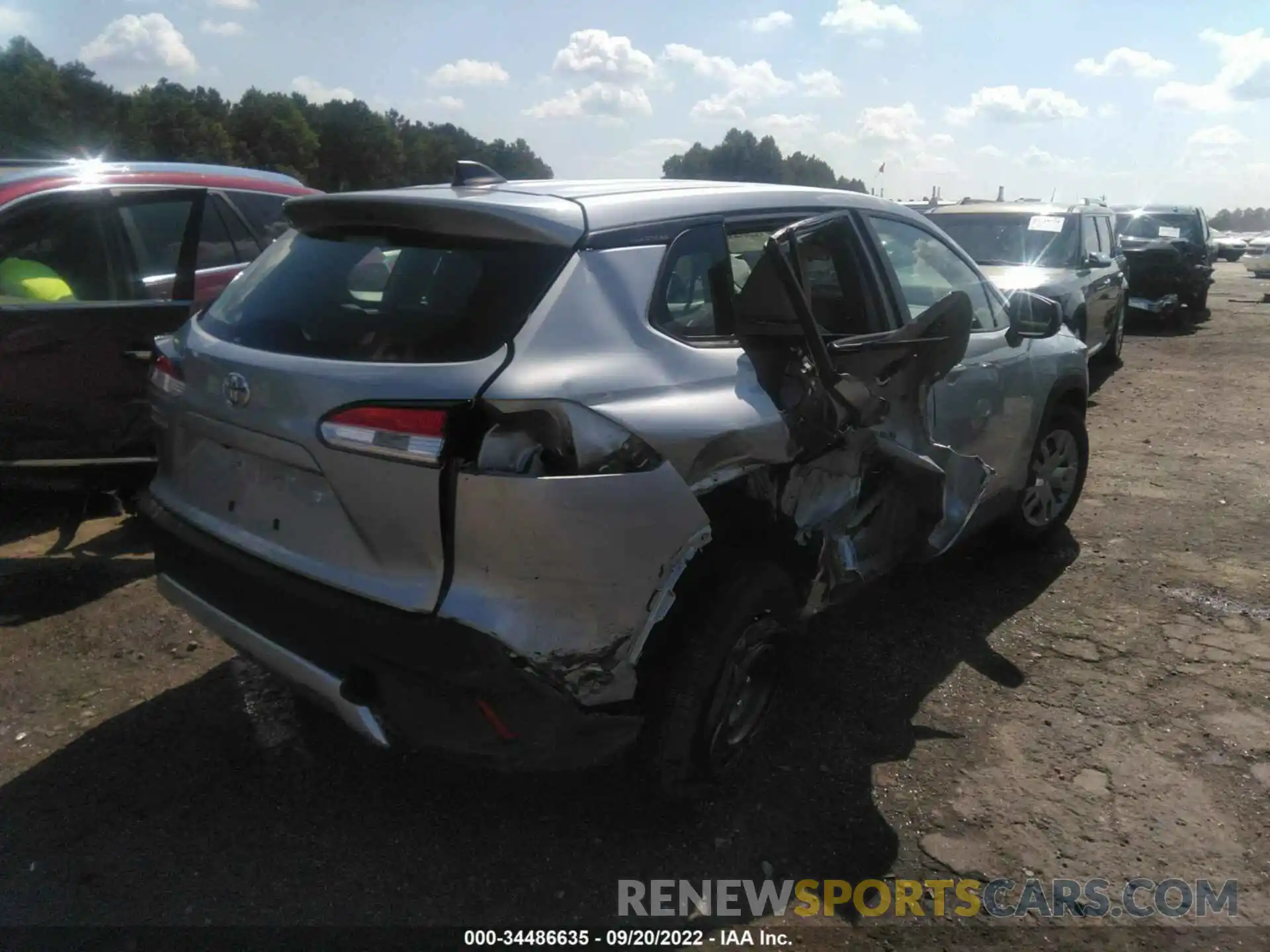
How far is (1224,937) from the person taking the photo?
8.49ft

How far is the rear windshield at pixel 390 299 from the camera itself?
7.95ft

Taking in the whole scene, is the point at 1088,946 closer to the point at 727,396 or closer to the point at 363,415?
the point at 727,396

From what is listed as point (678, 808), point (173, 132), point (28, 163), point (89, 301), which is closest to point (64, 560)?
point (89, 301)

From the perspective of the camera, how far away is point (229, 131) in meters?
50.7

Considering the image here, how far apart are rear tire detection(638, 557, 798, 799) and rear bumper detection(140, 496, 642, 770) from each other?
6.8 inches

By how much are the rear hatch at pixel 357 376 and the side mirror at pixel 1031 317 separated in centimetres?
251

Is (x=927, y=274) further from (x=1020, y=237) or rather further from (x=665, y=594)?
(x=1020, y=237)

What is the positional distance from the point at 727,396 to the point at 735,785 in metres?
1.25

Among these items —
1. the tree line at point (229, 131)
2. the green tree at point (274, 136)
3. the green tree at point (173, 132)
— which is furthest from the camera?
the green tree at point (274, 136)

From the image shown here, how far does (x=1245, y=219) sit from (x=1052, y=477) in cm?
14233

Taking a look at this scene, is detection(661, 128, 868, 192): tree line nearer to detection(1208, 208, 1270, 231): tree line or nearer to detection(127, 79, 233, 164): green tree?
detection(127, 79, 233, 164): green tree

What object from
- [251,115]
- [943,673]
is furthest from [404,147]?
[943,673]

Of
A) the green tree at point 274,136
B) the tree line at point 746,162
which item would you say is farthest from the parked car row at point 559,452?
the green tree at point 274,136

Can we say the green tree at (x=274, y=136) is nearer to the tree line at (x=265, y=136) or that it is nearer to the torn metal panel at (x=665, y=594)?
the tree line at (x=265, y=136)
